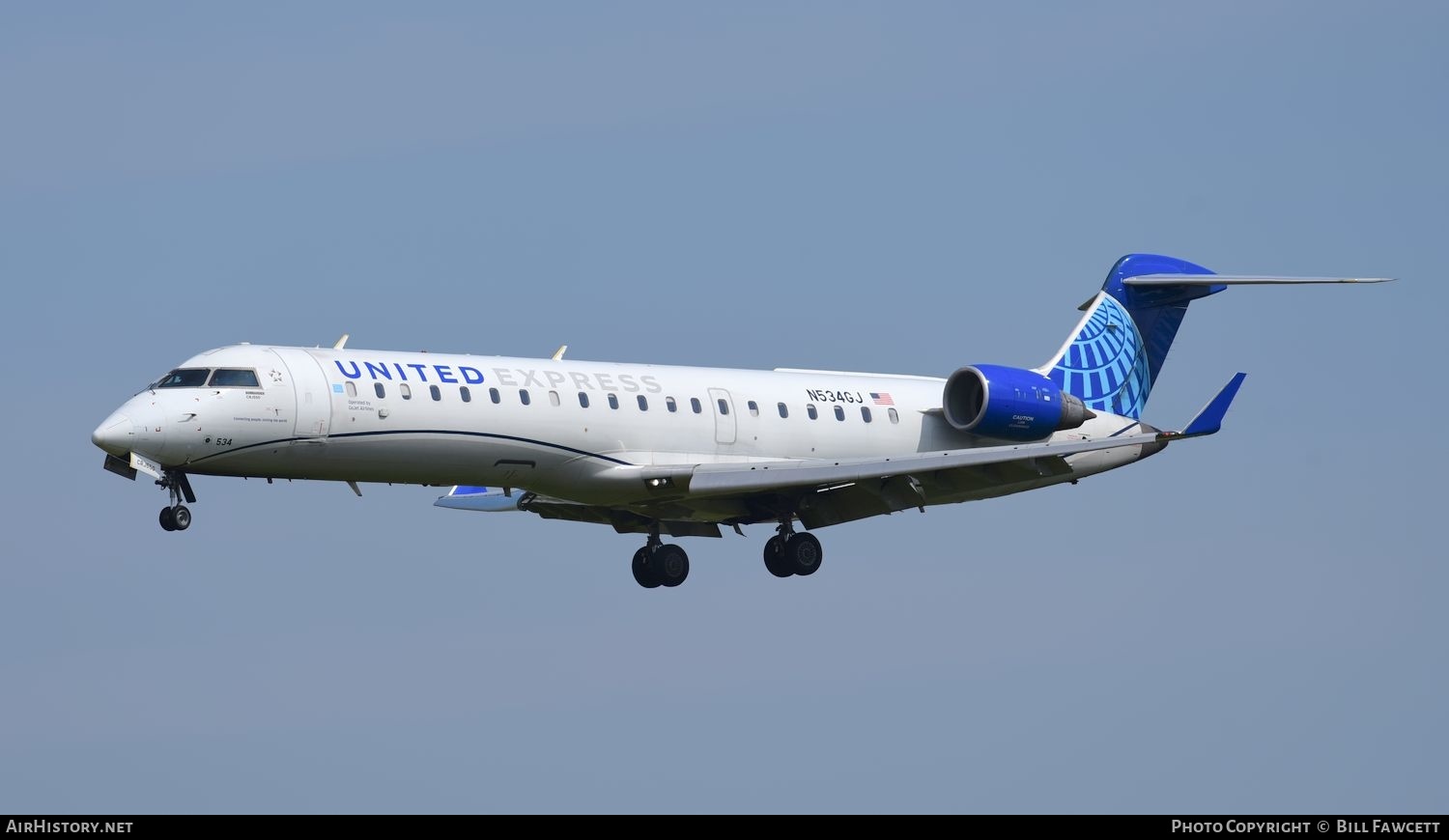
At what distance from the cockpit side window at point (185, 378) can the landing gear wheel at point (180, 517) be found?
182 centimetres

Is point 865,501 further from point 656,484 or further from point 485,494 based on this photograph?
point 485,494

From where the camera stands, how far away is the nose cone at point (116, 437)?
34031 millimetres

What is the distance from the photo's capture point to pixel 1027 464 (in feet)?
126

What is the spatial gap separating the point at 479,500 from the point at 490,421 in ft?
18.8

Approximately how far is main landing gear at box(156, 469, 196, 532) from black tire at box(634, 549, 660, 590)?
9.34 m

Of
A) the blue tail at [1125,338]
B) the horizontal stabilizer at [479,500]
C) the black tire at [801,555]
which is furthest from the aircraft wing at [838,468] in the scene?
the blue tail at [1125,338]

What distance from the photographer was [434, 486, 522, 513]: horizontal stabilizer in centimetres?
4166

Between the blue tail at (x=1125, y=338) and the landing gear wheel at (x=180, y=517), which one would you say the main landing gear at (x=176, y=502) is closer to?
the landing gear wheel at (x=180, y=517)

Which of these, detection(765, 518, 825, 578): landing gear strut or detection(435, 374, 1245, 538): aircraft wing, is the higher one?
detection(435, 374, 1245, 538): aircraft wing

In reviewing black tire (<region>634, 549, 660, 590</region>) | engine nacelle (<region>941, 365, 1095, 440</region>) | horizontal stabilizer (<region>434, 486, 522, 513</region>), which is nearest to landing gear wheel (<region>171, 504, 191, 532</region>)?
horizontal stabilizer (<region>434, 486, 522, 513</region>)

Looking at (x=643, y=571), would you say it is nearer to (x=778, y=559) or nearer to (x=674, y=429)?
(x=778, y=559)

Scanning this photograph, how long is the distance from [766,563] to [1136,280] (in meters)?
10.1

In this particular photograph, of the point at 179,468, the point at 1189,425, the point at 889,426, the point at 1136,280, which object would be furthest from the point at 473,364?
the point at 1136,280

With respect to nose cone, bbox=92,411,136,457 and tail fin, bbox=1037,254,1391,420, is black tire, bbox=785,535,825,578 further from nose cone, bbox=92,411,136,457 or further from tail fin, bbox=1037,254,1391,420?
nose cone, bbox=92,411,136,457
